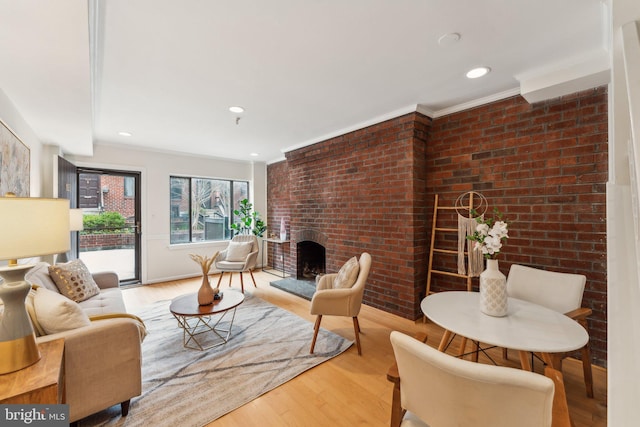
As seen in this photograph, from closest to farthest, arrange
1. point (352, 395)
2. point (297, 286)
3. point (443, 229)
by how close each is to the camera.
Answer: point (352, 395) → point (443, 229) → point (297, 286)

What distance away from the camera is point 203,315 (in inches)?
90.4

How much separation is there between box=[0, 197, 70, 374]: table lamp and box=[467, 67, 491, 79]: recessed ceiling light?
9.13ft

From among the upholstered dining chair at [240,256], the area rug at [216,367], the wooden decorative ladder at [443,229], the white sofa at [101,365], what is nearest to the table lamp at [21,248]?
the white sofa at [101,365]

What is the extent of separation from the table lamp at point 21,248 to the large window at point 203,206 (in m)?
3.88

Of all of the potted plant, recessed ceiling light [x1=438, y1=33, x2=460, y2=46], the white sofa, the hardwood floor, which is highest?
recessed ceiling light [x1=438, y1=33, x2=460, y2=46]

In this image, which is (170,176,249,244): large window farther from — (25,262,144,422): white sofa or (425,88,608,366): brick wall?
(425,88,608,366): brick wall

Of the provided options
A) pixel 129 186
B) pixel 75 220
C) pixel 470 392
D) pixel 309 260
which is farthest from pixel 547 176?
pixel 129 186

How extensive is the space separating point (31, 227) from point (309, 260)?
3947mm

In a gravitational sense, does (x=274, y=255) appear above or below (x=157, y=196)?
below

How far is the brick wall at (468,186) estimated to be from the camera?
2.14 m

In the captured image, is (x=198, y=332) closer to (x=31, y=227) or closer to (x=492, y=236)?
(x=31, y=227)

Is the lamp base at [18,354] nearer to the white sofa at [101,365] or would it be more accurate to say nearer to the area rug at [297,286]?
the white sofa at [101,365]

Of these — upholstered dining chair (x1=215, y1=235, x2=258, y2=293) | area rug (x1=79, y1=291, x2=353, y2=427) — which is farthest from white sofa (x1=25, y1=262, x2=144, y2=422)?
upholstered dining chair (x1=215, y1=235, x2=258, y2=293)

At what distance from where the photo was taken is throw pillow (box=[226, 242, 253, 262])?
4367 mm
